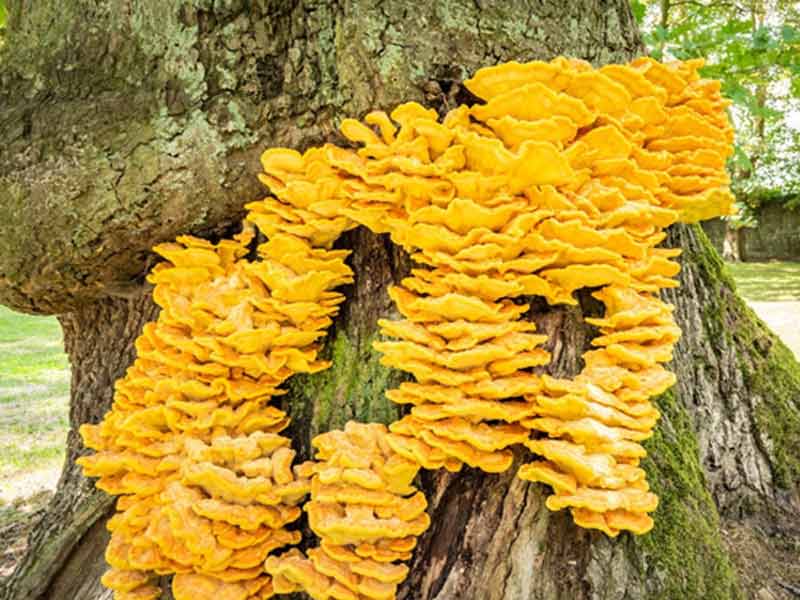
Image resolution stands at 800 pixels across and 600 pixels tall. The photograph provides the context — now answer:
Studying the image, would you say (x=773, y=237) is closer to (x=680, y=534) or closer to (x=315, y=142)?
(x=680, y=534)

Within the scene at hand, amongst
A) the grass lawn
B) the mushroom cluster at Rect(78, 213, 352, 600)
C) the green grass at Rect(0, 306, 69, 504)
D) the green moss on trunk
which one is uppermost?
the mushroom cluster at Rect(78, 213, 352, 600)

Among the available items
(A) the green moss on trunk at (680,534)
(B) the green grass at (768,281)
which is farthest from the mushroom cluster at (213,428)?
(B) the green grass at (768,281)

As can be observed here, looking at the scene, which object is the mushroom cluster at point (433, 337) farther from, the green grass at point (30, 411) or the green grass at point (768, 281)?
the green grass at point (768, 281)

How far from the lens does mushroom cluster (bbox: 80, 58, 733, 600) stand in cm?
162

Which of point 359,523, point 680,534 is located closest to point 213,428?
point 359,523

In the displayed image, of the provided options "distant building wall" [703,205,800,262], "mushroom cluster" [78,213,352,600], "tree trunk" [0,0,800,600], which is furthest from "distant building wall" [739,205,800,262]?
"mushroom cluster" [78,213,352,600]

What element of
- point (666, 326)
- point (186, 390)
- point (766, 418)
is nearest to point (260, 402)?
point (186, 390)

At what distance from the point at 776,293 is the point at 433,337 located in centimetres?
1603

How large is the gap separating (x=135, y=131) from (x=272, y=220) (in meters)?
0.67

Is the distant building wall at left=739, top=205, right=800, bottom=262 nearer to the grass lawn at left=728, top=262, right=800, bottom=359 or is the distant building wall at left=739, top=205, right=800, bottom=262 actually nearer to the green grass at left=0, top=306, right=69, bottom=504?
the grass lawn at left=728, top=262, right=800, bottom=359

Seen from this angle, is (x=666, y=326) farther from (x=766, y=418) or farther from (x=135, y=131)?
(x=135, y=131)

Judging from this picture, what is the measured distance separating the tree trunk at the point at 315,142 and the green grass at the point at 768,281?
1348cm

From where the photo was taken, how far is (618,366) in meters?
1.75

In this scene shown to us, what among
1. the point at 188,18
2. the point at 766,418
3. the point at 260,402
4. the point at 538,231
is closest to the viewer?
the point at 538,231
